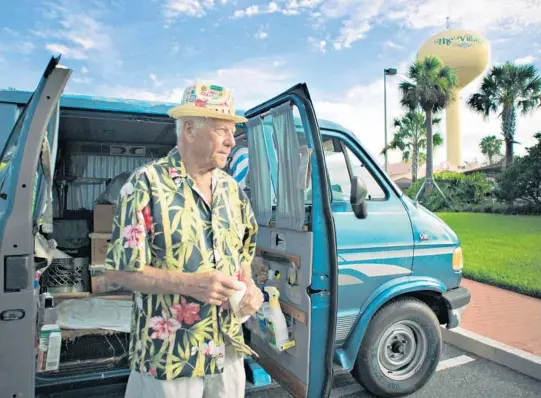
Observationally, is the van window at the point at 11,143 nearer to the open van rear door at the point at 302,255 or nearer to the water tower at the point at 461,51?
the open van rear door at the point at 302,255

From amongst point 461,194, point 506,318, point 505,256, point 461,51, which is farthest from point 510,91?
point 506,318

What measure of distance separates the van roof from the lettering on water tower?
4576 centimetres

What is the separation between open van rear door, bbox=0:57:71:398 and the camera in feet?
6.84

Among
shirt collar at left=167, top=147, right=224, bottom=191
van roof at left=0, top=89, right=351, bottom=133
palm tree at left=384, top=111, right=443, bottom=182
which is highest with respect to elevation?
palm tree at left=384, top=111, right=443, bottom=182

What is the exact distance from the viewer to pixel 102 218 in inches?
224

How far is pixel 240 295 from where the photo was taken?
6.40 ft

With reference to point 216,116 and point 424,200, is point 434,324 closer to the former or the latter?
point 216,116

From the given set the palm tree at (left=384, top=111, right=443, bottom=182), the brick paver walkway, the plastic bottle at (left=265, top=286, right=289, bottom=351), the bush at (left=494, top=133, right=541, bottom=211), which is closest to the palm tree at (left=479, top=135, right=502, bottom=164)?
the palm tree at (left=384, top=111, right=443, bottom=182)

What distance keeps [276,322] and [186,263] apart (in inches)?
53.0

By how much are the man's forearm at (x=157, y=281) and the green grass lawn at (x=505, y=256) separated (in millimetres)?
7419

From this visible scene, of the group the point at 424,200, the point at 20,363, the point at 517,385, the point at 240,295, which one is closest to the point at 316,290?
the point at 240,295

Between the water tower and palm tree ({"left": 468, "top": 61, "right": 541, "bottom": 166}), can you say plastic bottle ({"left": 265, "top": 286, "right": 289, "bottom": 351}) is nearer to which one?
palm tree ({"left": 468, "top": 61, "right": 541, "bottom": 166})

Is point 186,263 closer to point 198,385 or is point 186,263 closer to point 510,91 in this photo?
point 198,385

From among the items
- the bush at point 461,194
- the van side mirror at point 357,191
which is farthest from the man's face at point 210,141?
the bush at point 461,194
